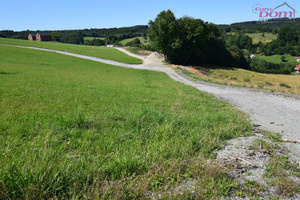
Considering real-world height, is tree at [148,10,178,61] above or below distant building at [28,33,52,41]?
below

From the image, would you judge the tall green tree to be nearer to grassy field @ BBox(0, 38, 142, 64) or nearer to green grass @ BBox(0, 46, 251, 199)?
grassy field @ BBox(0, 38, 142, 64)

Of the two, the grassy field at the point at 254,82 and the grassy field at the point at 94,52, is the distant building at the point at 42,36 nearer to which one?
the grassy field at the point at 94,52

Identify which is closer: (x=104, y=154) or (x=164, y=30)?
(x=104, y=154)

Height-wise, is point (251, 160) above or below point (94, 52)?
below

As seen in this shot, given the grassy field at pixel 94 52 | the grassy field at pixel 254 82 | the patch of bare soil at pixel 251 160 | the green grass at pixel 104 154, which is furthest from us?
the grassy field at pixel 94 52

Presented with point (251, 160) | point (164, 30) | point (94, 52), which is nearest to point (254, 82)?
point (164, 30)

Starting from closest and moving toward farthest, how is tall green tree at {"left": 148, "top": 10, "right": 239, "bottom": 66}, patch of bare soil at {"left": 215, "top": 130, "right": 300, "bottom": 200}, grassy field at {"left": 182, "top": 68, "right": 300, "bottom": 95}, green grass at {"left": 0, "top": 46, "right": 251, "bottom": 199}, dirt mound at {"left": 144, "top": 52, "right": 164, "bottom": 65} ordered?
green grass at {"left": 0, "top": 46, "right": 251, "bottom": 199}, patch of bare soil at {"left": 215, "top": 130, "right": 300, "bottom": 200}, grassy field at {"left": 182, "top": 68, "right": 300, "bottom": 95}, tall green tree at {"left": 148, "top": 10, "right": 239, "bottom": 66}, dirt mound at {"left": 144, "top": 52, "right": 164, "bottom": 65}

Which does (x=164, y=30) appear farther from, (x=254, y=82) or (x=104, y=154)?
(x=104, y=154)

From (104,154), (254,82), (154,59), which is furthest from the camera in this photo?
(154,59)

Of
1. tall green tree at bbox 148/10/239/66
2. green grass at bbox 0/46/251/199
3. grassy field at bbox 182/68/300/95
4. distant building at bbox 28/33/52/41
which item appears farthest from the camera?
distant building at bbox 28/33/52/41

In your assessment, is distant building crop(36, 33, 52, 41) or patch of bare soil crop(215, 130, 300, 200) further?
distant building crop(36, 33, 52, 41)

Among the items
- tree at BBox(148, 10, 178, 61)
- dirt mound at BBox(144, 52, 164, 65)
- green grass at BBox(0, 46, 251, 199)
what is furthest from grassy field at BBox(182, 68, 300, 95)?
green grass at BBox(0, 46, 251, 199)

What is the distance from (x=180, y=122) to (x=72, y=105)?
4511 millimetres

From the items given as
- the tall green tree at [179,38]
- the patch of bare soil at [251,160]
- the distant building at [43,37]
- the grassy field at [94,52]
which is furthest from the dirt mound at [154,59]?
the distant building at [43,37]
